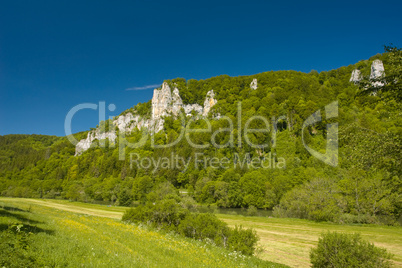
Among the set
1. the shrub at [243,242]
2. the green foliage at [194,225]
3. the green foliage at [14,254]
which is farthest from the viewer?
the green foliage at [194,225]

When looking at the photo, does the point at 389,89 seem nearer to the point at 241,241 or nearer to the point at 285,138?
the point at 241,241

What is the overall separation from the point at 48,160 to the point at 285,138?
144651 mm

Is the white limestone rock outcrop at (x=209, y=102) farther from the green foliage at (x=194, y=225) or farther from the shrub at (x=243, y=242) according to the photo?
the shrub at (x=243, y=242)

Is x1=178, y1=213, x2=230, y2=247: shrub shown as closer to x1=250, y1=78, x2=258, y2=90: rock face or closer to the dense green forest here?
the dense green forest

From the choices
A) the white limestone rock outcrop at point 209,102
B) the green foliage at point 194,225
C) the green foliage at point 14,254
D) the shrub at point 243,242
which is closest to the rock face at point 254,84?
the white limestone rock outcrop at point 209,102

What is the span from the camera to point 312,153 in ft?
221

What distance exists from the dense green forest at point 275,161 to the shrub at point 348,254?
472 centimetres

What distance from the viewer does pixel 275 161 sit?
74.1 metres

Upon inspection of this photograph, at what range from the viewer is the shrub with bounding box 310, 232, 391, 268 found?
26.8ft

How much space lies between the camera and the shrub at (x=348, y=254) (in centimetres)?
818

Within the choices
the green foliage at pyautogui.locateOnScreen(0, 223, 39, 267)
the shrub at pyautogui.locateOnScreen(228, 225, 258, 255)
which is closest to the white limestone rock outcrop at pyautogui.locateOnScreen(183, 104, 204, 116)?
the shrub at pyautogui.locateOnScreen(228, 225, 258, 255)

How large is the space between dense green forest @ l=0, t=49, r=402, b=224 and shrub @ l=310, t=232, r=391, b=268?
4.72 metres

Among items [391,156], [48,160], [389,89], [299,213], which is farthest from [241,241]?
[48,160]

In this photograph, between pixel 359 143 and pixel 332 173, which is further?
pixel 332 173
